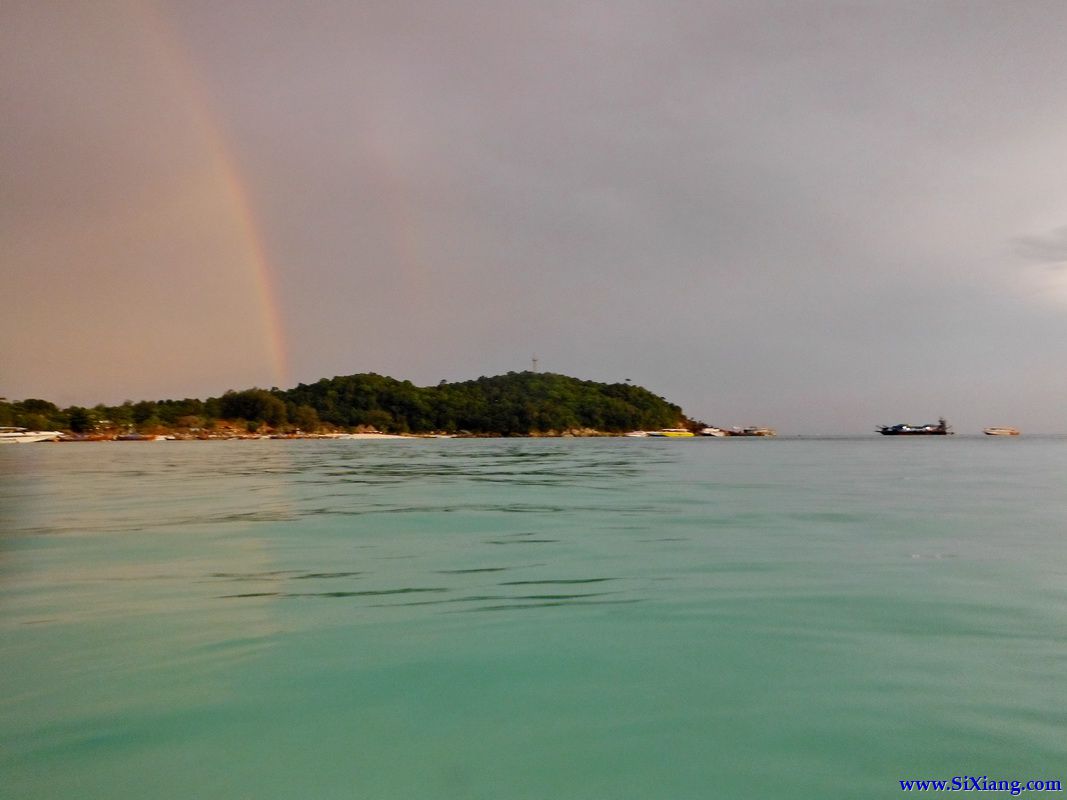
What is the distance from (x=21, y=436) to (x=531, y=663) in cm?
11528

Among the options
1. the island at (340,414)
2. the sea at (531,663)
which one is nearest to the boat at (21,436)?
the island at (340,414)

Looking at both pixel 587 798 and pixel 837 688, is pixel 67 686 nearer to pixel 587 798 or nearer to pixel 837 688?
pixel 587 798

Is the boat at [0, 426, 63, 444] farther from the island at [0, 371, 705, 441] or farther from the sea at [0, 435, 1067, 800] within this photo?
the sea at [0, 435, 1067, 800]

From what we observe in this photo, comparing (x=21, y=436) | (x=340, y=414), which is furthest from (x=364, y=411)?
(x=21, y=436)

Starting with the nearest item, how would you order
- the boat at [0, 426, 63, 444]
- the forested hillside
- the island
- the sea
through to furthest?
1. the sea
2. the boat at [0, 426, 63, 444]
3. the island
4. the forested hillside

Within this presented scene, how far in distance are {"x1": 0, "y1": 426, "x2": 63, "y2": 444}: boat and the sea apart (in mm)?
103664

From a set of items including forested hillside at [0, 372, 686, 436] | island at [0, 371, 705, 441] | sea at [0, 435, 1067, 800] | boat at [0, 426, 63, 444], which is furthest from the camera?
forested hillside at [0, 372, 686, 436]

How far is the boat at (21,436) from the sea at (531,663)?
10366cm

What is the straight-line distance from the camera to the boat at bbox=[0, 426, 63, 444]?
9419 centimetres

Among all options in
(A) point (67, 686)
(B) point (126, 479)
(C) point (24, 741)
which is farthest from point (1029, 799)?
(B) point (126, 479)

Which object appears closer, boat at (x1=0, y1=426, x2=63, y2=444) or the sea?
the sea

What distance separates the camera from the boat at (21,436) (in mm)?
94188

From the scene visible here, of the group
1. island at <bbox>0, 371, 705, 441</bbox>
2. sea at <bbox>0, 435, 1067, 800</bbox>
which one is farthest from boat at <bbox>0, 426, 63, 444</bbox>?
sea at <bbox>0, 435, 1067, 800</bbox>

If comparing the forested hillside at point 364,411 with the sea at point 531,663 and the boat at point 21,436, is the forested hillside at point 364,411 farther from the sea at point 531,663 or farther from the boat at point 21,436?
the sea at point 531,663
